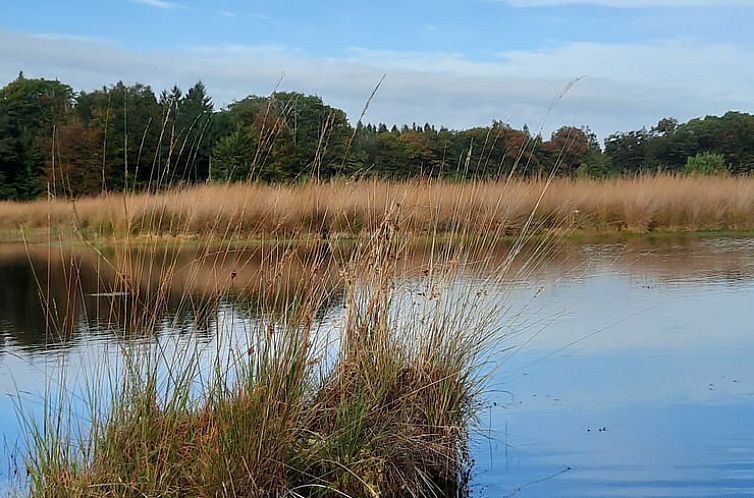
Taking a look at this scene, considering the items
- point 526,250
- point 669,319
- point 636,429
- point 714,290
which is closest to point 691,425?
point 636,429

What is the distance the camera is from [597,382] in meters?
4.35

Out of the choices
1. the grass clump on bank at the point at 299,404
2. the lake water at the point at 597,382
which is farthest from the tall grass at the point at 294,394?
the lake water at the point at 597,382

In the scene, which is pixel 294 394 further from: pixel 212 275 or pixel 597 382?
pixel 597 382

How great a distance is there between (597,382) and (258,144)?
232 cm

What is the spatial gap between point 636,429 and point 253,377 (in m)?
1.87

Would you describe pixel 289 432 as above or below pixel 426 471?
above

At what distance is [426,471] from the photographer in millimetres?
3084

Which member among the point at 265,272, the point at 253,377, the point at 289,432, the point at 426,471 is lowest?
the point at 426,471

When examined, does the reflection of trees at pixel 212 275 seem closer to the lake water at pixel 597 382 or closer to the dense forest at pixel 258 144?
Answer: the lake water at pixel 597 382

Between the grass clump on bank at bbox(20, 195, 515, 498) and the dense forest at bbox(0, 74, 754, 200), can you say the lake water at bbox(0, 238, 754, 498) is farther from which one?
the dense forest at bbox(0, 74, 754, 200)

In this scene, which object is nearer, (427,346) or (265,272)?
(265,272)

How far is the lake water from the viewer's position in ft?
10.4

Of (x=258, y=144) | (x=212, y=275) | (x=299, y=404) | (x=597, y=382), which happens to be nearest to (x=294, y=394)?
(x=299, y=404)

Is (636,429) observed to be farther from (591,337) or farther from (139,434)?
(139,434)
